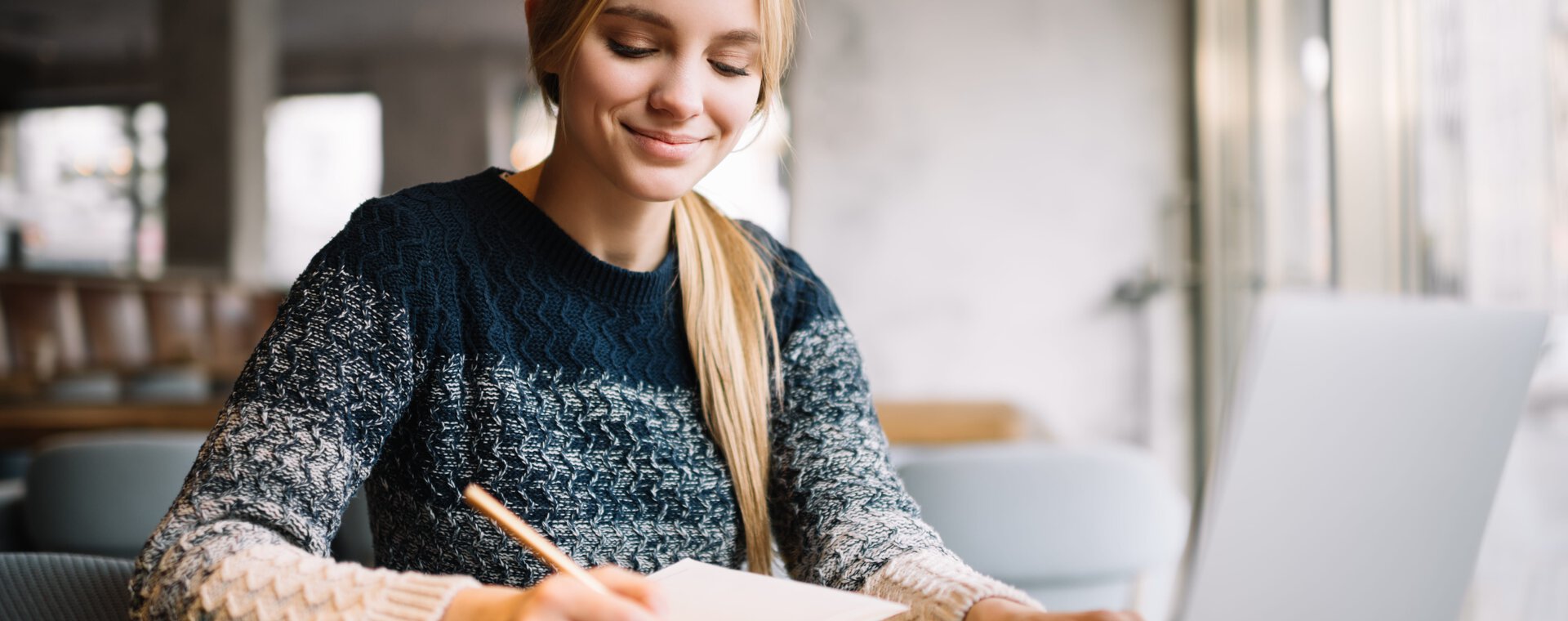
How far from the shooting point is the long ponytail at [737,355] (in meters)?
0.94

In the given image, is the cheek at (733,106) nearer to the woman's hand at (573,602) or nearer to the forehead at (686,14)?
the forehead at (686,14)

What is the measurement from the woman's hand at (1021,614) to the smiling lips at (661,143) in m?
0.39

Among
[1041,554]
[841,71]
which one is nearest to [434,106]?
[841,71]

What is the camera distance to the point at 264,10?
21.2 ft

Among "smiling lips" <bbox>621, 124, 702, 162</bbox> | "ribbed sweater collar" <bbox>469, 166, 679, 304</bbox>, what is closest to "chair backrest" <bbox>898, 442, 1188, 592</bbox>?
"ribbed sweater collar" <bbox>469, 166, 679, 304</bbox>

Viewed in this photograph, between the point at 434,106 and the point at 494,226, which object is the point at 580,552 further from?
the point at 434,106

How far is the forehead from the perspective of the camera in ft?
2.61

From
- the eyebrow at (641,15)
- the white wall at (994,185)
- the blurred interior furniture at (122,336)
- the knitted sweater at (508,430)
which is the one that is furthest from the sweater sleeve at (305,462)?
the white wall at (994,185)

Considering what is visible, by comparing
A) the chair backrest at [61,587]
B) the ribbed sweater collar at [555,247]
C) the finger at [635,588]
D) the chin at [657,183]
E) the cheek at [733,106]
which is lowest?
the chair backrest at [61,587]

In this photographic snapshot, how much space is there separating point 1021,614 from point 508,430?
1.36ft

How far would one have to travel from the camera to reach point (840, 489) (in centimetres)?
89

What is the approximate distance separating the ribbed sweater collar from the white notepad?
0.33m

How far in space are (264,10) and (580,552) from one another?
21.5 feet

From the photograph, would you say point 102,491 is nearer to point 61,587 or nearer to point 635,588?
point 61,587
